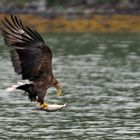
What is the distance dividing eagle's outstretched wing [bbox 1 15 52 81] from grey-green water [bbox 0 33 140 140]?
3.44 metres

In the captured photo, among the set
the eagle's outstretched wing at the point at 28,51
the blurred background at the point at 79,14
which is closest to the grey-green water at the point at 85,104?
the eagle's outstretched wing at the point at 28,51

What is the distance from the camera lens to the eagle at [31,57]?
21.1 metres

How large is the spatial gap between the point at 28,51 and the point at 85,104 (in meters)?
12.4

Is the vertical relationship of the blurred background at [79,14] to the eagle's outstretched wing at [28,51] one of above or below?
below

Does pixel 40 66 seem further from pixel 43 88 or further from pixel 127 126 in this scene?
pixel 127 126

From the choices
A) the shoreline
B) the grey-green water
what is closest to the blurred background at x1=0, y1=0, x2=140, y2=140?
the grey-green water

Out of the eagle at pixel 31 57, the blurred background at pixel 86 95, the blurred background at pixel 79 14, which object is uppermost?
the eagle at pixel 31 57

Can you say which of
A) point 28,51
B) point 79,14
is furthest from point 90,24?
point 28,51

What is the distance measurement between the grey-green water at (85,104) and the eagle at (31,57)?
10.2 ft

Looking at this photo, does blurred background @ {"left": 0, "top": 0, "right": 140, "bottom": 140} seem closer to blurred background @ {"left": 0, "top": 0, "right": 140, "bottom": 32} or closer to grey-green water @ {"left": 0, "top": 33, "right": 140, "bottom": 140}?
grey-green water @ {"left": 0, "top": 33, "right": 140, "bottom": 140}

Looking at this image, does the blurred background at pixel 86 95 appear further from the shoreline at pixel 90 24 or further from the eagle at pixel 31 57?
the eagle at pixel 31 57

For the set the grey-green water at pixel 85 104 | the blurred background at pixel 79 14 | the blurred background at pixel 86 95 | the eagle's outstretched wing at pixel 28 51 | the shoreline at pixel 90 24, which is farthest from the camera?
the blurred background at pixel 79 14

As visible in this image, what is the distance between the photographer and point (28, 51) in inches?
850

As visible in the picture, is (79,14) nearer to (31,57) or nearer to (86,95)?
(86,95)
